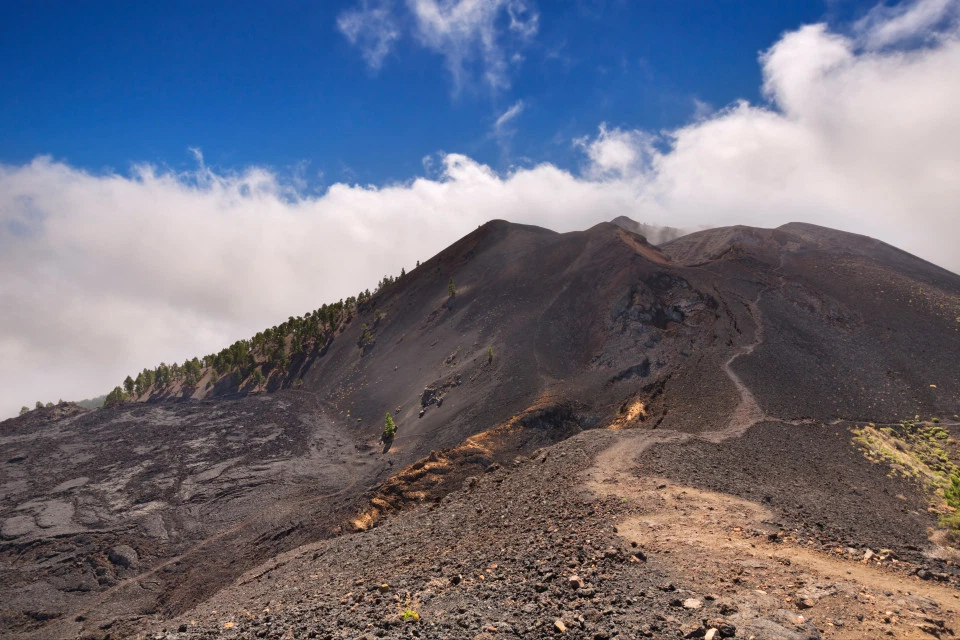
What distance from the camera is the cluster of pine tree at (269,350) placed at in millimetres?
94312

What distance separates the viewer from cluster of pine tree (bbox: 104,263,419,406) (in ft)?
309

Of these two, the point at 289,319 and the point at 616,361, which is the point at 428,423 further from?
the point at 289,319

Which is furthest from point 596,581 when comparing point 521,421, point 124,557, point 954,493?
point 124,557

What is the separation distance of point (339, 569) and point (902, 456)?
33.4m

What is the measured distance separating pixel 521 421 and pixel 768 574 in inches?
1166

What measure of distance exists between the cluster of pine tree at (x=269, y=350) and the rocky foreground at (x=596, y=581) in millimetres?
78231

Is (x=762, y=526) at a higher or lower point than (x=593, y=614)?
lower

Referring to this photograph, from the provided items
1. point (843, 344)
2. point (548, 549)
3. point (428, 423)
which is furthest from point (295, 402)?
point (843, 344)

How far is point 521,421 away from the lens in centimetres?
4091

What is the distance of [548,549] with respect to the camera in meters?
14.2

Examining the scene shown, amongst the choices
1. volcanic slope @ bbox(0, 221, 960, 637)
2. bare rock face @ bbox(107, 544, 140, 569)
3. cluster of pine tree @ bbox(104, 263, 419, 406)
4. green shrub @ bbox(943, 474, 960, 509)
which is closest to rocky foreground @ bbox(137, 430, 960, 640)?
volcanic slope @ bbox(0, 221, 960, 637)

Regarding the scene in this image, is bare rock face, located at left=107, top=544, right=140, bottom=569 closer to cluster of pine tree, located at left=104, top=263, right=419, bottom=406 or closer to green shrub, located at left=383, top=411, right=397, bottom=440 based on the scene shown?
green shrub, located at left=383, top=411, right=397, bottom=440

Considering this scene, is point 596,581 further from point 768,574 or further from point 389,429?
point 389,429

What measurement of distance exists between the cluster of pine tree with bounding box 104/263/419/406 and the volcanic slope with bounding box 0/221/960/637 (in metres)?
14.6
